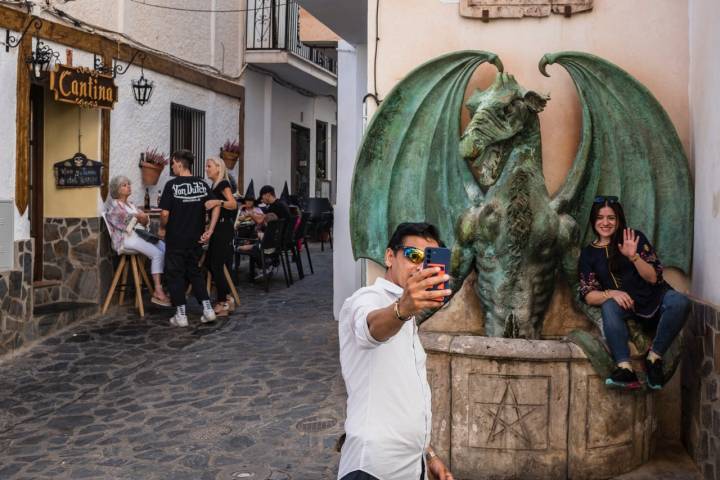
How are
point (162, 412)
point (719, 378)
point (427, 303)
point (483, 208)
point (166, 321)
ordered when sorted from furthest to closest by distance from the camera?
1. point (166, 321)
2. point (162, 412)
3. point (483, 208)
4. point (719, 378)
5. point (427, 303)

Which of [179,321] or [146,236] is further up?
[146,236]

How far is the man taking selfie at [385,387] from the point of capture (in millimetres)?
2314

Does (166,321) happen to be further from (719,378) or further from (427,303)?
(427,303)

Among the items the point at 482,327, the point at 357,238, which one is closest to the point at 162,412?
the point at 357,238

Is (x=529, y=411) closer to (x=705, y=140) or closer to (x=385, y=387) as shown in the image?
(x=705, y=140)

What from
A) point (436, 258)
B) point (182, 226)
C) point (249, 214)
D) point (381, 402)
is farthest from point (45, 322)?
point (436, 258)

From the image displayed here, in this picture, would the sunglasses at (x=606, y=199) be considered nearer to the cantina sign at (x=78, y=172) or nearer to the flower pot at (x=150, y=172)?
the cantina sign at (x=78, y=172)

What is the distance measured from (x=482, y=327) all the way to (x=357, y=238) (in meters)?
0.98

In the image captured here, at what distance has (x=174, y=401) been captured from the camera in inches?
228

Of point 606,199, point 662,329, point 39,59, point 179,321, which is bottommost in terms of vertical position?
point 179,321

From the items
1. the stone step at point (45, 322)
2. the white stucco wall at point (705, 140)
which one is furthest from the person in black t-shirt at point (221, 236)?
the white stucco wall at point (705, 140)

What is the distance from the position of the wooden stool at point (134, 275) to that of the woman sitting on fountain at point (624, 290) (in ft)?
18.3

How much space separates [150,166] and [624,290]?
22.3ft

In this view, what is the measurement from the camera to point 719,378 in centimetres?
409
